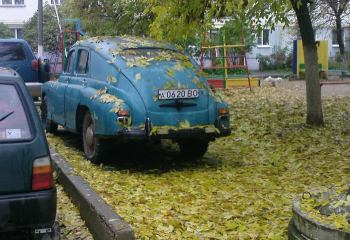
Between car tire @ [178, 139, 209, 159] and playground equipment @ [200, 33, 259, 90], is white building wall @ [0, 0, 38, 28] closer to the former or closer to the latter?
playground equipment @ [200, 33, 259, 90]

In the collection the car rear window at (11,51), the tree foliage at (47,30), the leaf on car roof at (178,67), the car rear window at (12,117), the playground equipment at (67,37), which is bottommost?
the car rear window at (12,117)

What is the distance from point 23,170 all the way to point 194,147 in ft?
→ 14.7

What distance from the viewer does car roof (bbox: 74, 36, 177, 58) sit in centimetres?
822

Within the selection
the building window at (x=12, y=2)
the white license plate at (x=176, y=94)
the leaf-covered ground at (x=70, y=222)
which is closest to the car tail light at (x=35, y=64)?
the white license plate at (x=176, y=94)

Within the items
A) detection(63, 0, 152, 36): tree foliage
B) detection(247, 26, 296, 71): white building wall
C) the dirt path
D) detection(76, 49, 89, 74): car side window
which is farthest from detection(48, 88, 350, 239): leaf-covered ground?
detection(247, 26, 296, 71): white building wall

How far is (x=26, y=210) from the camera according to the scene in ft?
13.8

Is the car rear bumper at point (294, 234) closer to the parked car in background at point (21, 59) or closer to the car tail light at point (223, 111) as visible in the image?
the car tail light at point (223, 111)

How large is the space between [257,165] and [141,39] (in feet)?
8.65

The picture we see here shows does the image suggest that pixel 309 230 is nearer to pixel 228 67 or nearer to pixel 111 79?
pixel 111 79

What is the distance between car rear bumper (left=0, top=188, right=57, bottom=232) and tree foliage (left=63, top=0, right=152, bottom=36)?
43.9ft

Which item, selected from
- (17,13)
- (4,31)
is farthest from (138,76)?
(17,13)

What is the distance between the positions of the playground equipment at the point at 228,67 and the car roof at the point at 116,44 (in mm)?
9686

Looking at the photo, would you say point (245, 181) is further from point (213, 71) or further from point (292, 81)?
point (292, 81)

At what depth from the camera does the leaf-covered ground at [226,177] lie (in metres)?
5.41
